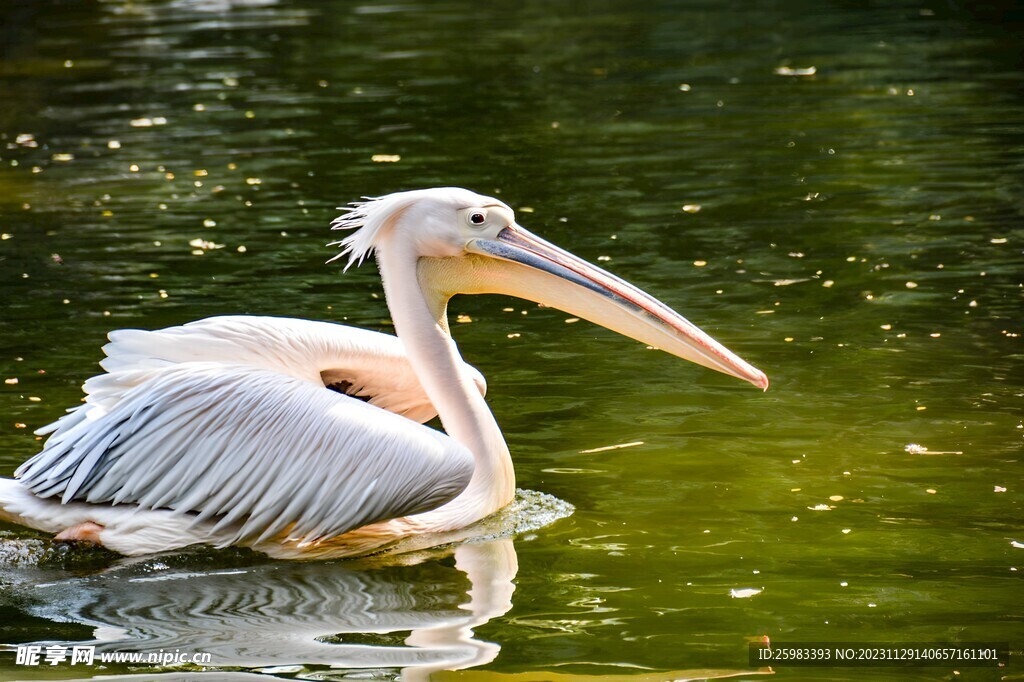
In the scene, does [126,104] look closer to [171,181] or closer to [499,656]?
[171,181]

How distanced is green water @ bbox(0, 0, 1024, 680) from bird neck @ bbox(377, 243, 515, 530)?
5.8 inches

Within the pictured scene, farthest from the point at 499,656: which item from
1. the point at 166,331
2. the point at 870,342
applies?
the point at 870,342

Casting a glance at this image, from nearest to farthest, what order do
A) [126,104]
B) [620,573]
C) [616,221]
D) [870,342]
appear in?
[620,573], [870,342], [616,221], [126,104]

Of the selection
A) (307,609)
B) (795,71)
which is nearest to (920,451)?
(307,609)

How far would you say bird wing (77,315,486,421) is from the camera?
176 inches

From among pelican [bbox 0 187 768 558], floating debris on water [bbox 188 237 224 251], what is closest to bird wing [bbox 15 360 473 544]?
pelican [bbox 0 187 768 558]

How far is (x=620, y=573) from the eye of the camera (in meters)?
4.19

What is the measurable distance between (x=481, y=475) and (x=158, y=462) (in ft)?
3.26

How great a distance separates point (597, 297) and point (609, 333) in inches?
82.8

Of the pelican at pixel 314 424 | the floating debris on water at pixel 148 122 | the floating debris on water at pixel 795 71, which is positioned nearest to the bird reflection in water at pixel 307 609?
the pelican at pixel 314 424

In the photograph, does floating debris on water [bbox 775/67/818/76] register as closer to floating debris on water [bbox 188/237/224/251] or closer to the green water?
the green water

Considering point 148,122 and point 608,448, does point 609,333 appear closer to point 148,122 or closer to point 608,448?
point 608,448

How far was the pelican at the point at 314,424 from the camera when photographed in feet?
13.9

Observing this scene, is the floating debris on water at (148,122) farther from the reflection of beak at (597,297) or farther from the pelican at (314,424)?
the reflection of beak at (597,297)
